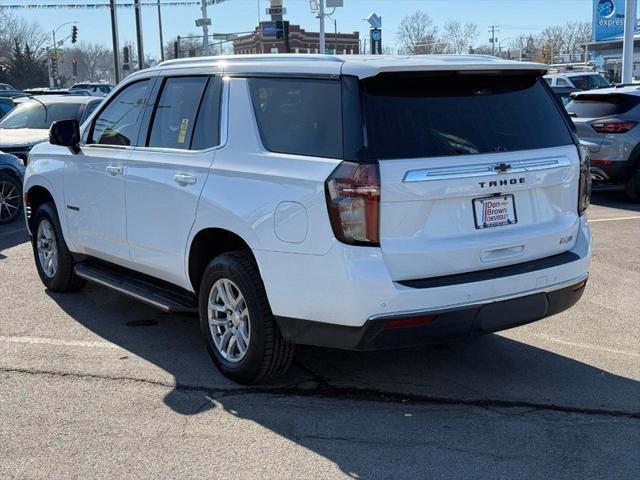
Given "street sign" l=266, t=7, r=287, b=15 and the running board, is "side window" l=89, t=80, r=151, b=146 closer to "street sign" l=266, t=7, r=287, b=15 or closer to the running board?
the running board

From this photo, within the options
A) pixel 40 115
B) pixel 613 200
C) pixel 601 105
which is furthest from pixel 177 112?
pixel 40 115

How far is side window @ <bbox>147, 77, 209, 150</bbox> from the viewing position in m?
5.08

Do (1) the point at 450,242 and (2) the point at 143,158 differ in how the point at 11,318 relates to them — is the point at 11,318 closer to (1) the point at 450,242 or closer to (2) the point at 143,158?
(2) the point at 143,158

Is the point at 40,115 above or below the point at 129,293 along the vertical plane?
above

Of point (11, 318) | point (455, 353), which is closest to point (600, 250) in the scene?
point (455, 353)

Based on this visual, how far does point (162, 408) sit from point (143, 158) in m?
1.82

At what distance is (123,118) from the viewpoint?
5.87 metres

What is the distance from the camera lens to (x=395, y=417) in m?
4.28

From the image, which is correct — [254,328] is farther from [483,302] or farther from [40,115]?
[40,115]

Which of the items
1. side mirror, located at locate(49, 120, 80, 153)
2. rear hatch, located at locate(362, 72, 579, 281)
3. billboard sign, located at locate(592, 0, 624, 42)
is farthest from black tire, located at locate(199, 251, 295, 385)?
billboard sign, located at locate(592, 0, 624, 42)

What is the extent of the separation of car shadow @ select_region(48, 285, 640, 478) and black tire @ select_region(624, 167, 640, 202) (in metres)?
7.30

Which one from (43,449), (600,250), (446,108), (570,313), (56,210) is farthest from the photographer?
(600,250)

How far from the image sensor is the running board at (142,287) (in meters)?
5.16

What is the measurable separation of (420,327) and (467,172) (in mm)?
854
